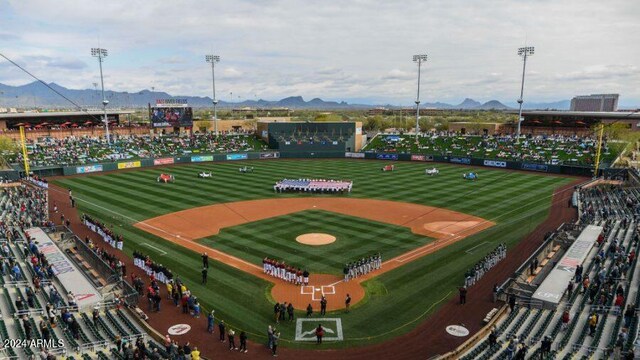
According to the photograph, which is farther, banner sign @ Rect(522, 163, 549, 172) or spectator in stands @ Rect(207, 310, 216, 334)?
banner sign @ Rect(522, 163, 549, 172)

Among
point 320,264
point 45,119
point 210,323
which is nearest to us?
point 210,323

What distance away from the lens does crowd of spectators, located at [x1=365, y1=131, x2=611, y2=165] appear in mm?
67931

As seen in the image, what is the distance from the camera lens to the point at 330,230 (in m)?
33.6

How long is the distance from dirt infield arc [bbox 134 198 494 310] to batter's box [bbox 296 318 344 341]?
1.42m

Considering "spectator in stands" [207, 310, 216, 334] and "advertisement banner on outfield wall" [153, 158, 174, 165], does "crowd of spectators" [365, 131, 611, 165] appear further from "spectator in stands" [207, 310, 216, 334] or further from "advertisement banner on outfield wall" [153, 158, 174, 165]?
"spectator in stands" [207, 310, 216, 334]

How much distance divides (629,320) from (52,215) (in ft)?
142

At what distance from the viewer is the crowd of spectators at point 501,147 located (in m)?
67.9

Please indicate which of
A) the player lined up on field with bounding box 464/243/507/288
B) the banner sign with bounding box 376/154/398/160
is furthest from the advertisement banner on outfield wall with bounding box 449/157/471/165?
the player lined up on field with bounding box 464/243/507/288

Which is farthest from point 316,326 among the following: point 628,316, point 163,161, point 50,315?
point 163,161

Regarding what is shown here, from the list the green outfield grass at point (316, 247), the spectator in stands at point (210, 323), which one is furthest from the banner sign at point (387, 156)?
the spectator in stands at point (210, 323)

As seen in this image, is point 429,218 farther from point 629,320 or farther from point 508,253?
point 629,320

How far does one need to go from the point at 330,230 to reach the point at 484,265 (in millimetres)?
12473

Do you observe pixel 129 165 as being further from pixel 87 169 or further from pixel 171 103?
→ pixel 171 103

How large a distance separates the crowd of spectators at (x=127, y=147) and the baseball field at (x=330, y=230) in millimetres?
10938
